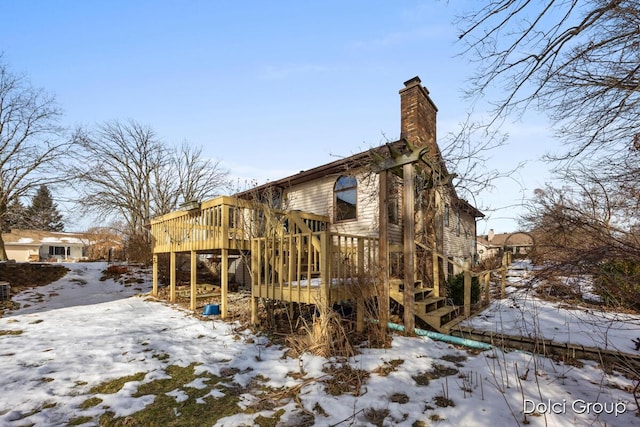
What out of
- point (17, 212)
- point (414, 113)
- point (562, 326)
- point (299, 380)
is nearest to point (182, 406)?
point (299, 380)

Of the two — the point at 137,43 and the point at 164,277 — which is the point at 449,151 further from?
the point at 164,277

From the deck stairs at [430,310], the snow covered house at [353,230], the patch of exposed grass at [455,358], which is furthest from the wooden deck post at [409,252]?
the patch of exposed grass at [455,358]

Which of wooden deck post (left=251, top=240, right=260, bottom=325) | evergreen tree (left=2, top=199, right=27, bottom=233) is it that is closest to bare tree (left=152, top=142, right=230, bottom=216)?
evergreen tree (left=2, top=199, right=27, bottom=233)

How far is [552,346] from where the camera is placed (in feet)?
13.9

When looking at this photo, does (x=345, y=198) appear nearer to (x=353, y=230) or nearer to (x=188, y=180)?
(x=353, y=230)

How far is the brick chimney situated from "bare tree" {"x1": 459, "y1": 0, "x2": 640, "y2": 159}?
3.36m

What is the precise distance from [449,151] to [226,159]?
21967mm

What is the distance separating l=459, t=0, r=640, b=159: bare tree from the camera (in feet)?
13.2

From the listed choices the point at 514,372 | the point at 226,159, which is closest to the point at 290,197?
the point at 514,372

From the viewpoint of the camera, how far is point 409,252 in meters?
5.29

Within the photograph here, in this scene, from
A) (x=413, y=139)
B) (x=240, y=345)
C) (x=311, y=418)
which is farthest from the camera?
(x=413, y=139)

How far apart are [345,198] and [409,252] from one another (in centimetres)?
470

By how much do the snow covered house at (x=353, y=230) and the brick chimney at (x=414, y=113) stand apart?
3cm

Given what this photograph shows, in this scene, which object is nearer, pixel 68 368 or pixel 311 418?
pixel 311 418
